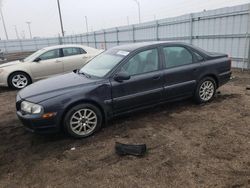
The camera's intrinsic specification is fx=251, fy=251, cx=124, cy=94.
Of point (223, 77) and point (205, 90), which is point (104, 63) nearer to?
point (205, 90)

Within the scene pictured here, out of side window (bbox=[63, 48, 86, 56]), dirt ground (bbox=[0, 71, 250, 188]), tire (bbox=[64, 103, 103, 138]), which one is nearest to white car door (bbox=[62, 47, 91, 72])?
side window (bbox=[63, 48, 86, 56])

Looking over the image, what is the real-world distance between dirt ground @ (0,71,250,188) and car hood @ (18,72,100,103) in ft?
2.62

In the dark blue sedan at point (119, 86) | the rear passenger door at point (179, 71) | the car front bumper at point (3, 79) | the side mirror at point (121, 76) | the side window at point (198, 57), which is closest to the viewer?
the dark blue sedan at point (119, 86)

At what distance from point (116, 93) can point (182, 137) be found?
1382 mm

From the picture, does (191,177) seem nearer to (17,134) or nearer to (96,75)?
(96,75)

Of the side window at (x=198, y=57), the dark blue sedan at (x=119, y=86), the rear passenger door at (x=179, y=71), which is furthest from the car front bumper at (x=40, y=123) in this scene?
the side window at (x=198, y=57)

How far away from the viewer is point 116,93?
14.9 feet

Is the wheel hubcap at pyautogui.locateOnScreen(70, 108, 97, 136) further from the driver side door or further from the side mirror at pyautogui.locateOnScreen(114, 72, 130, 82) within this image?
the side mirror at pyautogui.locateOnScreen(114, 72, 130, 82)

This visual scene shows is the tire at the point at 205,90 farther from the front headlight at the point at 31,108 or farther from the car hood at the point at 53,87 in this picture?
the front headlight at the point at 31,108

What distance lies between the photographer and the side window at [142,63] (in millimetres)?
4746

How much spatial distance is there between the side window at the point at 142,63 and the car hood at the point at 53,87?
2.26 ft

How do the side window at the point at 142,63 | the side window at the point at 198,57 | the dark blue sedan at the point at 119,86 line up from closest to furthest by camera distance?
the dark blue sedan at the point at 119,86
the side window at the point at 142,63
the side window at the point at 198,57

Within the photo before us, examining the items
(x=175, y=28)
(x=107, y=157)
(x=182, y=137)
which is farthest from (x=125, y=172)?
(x=175, y=28)

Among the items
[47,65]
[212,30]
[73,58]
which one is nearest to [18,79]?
[47,65]
